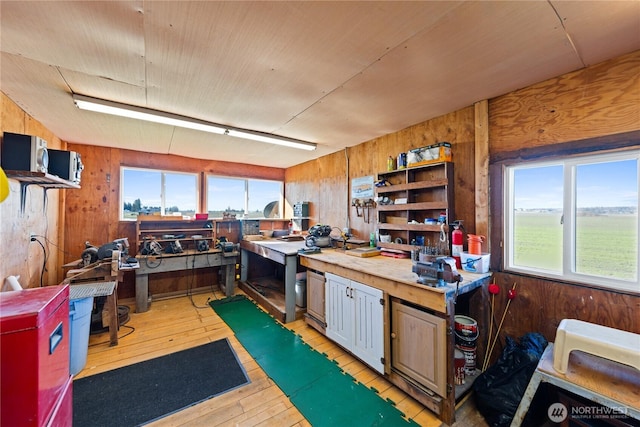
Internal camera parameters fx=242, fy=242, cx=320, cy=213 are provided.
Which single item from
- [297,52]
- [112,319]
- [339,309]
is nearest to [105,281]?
[112,319]

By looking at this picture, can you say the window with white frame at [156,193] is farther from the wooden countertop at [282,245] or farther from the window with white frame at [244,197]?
the wooden countertop at [282,245]

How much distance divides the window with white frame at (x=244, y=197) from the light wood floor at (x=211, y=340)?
1.85 meters

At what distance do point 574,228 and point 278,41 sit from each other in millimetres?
2632

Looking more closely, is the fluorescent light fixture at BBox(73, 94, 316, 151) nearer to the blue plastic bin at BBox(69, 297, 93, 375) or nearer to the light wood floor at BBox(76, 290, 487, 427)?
the blue plastic bin at BBox(69, 297, 93, 375)

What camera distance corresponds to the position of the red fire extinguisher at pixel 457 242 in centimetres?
236

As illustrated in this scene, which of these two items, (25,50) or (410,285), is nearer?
(25,50)

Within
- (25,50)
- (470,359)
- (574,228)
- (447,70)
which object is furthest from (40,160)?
(574,228)

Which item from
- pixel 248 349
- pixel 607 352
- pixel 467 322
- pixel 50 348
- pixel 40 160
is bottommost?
pixel 248 349

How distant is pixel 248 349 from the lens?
2682mm

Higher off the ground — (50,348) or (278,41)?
(278,41)

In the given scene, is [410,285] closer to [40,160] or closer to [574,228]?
[574,228]

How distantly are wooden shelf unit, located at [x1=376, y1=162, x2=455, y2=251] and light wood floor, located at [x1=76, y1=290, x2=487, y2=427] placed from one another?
1.42 m

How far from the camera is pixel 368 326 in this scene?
2264mm

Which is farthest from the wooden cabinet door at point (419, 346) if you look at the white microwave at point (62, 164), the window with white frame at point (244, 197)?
the window with white frame at point (244, 197)
